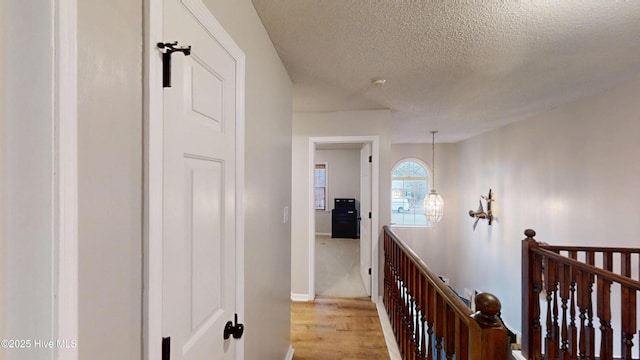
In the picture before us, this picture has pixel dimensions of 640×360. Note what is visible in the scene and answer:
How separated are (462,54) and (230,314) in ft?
7.05

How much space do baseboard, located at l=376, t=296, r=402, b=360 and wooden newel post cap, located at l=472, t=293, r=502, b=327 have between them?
156 cm

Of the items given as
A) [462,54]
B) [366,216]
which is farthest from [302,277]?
[462,54]

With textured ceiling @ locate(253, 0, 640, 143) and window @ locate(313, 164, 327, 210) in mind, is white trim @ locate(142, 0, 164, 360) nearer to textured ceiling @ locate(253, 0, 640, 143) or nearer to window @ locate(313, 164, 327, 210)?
textured ceiling @ locate(253, 0, 640, 143)

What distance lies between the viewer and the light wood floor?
2.33m

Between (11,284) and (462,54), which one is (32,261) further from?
(462,54)

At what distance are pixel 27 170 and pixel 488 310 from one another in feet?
4.20

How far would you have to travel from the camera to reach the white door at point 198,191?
72cm

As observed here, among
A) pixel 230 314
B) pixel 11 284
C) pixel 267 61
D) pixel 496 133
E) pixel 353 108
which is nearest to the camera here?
pixel 11 284

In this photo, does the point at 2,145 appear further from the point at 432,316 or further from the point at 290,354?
the point at 290,354

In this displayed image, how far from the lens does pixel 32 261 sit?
1.31 feet

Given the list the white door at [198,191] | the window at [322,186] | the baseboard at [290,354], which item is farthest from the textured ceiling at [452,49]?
the window at [322,186]

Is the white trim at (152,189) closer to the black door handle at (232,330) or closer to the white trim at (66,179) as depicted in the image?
the white trim at (66,179)

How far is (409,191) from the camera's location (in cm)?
662

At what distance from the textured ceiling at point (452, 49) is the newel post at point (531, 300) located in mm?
1391
